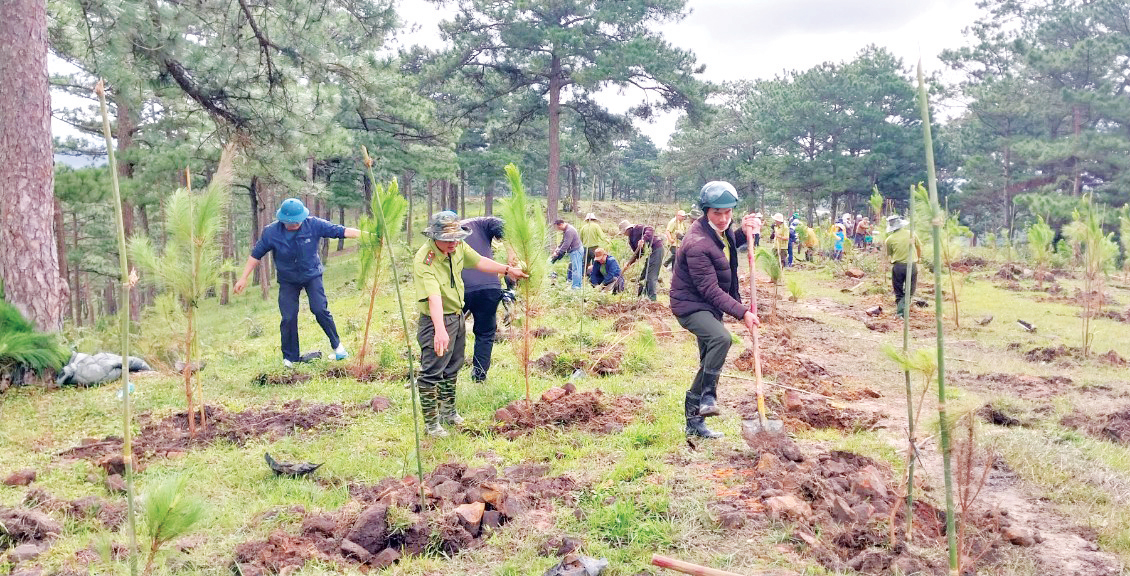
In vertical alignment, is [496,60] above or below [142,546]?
above

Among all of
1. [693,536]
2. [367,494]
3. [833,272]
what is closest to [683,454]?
[693,536]

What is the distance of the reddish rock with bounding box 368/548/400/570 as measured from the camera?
11.2 ft

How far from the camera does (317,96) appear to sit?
9836 mm

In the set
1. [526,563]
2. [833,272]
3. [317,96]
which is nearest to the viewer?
[526,563]

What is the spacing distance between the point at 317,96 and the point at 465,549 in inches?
311

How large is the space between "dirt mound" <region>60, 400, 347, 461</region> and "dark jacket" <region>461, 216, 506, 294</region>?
1.51 meters

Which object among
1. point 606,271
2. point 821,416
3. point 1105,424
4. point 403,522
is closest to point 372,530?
point 403,522

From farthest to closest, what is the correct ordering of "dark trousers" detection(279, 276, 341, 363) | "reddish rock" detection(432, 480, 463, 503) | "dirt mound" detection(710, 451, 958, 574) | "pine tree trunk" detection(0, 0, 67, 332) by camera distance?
"dark trousers" detection(279, 276, 341, 363)
"pine tree trunk" detection(0, 0, 67, 332)
"reddish rock" detection(432, 480, 463, 503)
"dirt mound" detection(710, 451, 958, 574)

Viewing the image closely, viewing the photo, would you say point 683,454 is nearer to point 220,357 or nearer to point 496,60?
point 220,357

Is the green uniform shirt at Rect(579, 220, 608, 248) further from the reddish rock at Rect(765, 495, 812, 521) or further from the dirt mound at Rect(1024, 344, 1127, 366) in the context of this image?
the reddish rock at Rect(765, 495, 812, 521)

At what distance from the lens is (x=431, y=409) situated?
17.5 feet

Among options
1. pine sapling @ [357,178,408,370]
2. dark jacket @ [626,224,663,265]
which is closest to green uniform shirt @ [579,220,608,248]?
dark jacket @ [626,224,663,265]

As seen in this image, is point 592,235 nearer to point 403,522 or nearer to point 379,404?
→ point 379,404

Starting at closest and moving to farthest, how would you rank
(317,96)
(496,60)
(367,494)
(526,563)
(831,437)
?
1. (526,563)
2. (367,494)
3. (831,437)
4. (317,96)
5. (496,60)
